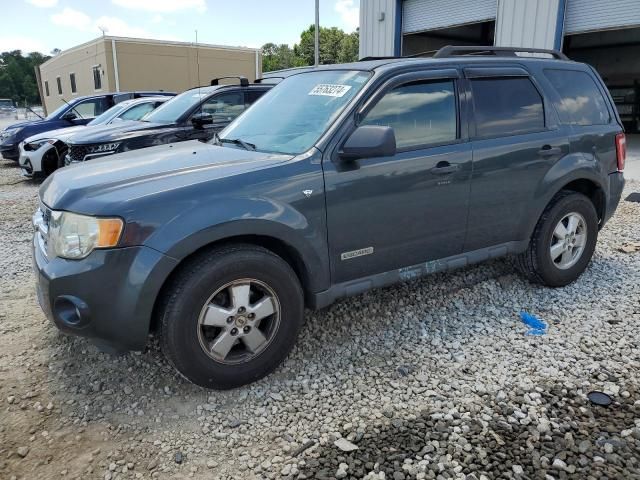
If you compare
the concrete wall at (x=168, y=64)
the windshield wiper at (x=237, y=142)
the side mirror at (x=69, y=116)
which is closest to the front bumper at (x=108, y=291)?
the windshield wiper at (x=237, y=142)

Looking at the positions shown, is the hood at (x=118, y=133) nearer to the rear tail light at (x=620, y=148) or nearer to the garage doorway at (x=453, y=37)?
the rear tail light at (x=620, y=148)

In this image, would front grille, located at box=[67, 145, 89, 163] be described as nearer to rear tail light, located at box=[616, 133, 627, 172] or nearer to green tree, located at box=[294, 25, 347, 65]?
rear tail light, located at box=[616, 133, 627, 172]

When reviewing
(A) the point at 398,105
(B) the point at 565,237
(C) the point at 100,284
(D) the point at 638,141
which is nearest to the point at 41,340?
(C) the point at 100,284

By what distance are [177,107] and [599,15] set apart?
9072 mm

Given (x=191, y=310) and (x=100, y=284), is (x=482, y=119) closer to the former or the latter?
(x=191, y=310)

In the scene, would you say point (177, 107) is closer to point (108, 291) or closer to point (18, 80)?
point (108, 291)

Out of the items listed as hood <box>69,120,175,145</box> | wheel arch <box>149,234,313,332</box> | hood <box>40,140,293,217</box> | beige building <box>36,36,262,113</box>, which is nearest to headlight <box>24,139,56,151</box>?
hood <box>69,120,175,145</box>

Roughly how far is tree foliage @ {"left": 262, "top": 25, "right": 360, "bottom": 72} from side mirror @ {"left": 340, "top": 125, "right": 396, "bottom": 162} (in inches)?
2087

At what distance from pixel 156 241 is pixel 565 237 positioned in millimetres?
3397

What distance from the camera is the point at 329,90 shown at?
3.53 meters

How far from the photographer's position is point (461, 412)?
2781mm

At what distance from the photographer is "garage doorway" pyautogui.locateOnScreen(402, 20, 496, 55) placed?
60.4 feet

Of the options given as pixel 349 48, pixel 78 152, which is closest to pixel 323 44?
pixel 349 48

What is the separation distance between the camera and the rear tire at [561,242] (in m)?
4.21
